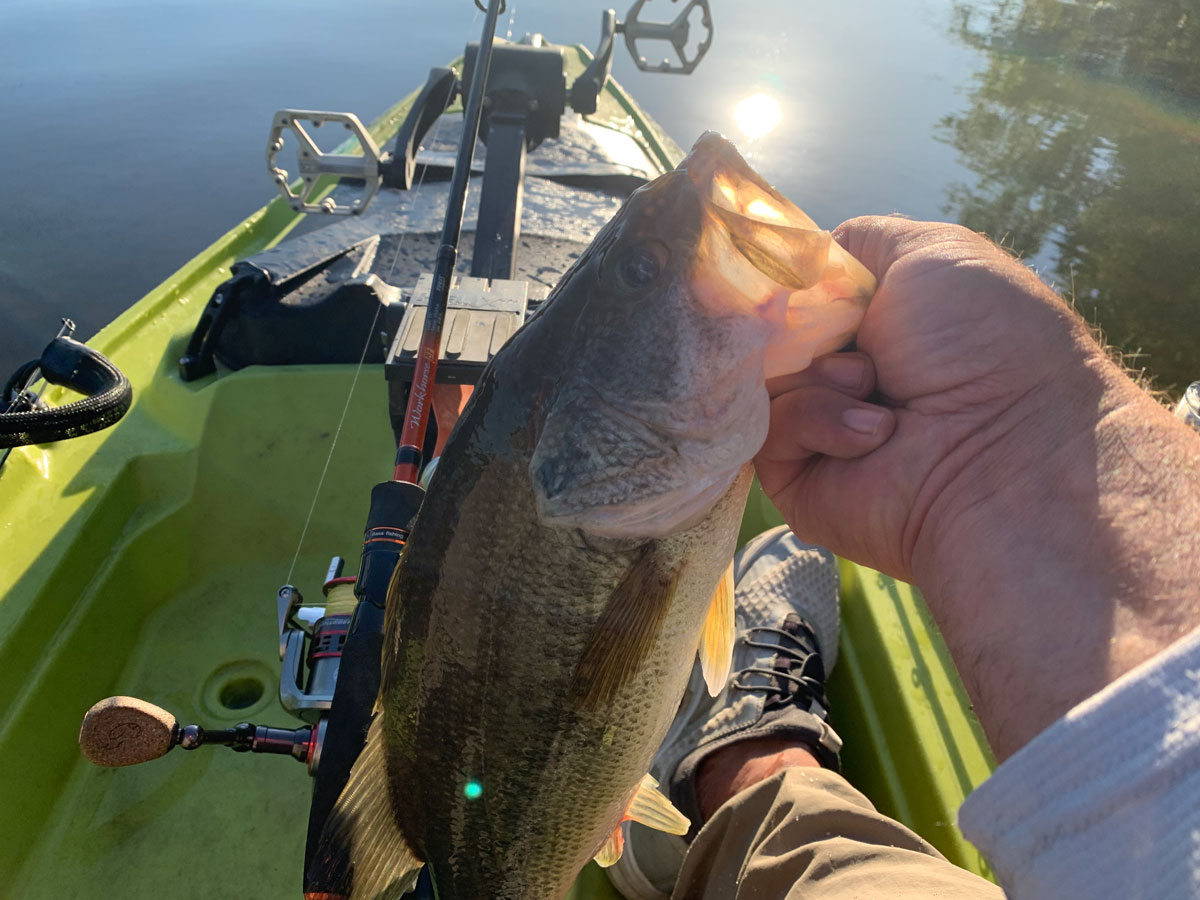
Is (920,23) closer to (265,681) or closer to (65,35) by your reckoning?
(65,35)

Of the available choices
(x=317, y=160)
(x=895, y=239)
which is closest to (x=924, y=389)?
(x=895, y=239)

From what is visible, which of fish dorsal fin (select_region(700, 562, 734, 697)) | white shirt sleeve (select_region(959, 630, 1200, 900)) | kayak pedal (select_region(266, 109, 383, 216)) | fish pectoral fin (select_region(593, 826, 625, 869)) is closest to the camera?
white shirt sleeve (select_region(959, 630, 1200, 900))

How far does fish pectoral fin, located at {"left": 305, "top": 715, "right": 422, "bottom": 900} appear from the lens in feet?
4.76

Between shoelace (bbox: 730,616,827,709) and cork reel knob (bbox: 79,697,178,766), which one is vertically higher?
cork reel knob (bbox: 79,697,178,766)

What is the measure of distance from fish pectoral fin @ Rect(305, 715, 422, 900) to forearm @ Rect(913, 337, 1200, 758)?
44.8 inches

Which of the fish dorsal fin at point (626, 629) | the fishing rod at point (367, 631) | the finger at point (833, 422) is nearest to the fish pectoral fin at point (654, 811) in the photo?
the fish dorsal fin at point (626, 629)

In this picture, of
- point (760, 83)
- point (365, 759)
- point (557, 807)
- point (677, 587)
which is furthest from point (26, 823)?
point (760, 83)

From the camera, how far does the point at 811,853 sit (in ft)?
5.87

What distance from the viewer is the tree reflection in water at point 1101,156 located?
8.64 m

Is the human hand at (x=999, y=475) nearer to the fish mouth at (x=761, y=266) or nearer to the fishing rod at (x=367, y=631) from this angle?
the fish mouth at (x=761, y=266)

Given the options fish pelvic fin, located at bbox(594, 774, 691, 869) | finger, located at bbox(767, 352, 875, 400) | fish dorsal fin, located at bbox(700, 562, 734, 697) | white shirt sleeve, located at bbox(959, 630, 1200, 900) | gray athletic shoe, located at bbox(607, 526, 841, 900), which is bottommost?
gray athletic shoe, located at bbox(607, 526, 841, 900)

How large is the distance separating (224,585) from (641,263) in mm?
2631

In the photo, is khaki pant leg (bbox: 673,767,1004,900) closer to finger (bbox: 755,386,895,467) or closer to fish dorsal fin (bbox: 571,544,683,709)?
fish dorsal fin (bbox: 571,544,683,709)

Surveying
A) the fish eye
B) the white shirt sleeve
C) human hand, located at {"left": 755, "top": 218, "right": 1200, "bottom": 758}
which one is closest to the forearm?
human hand, located at {"left": 755, "top": 218, "right": 1200, "bottom": 758}
